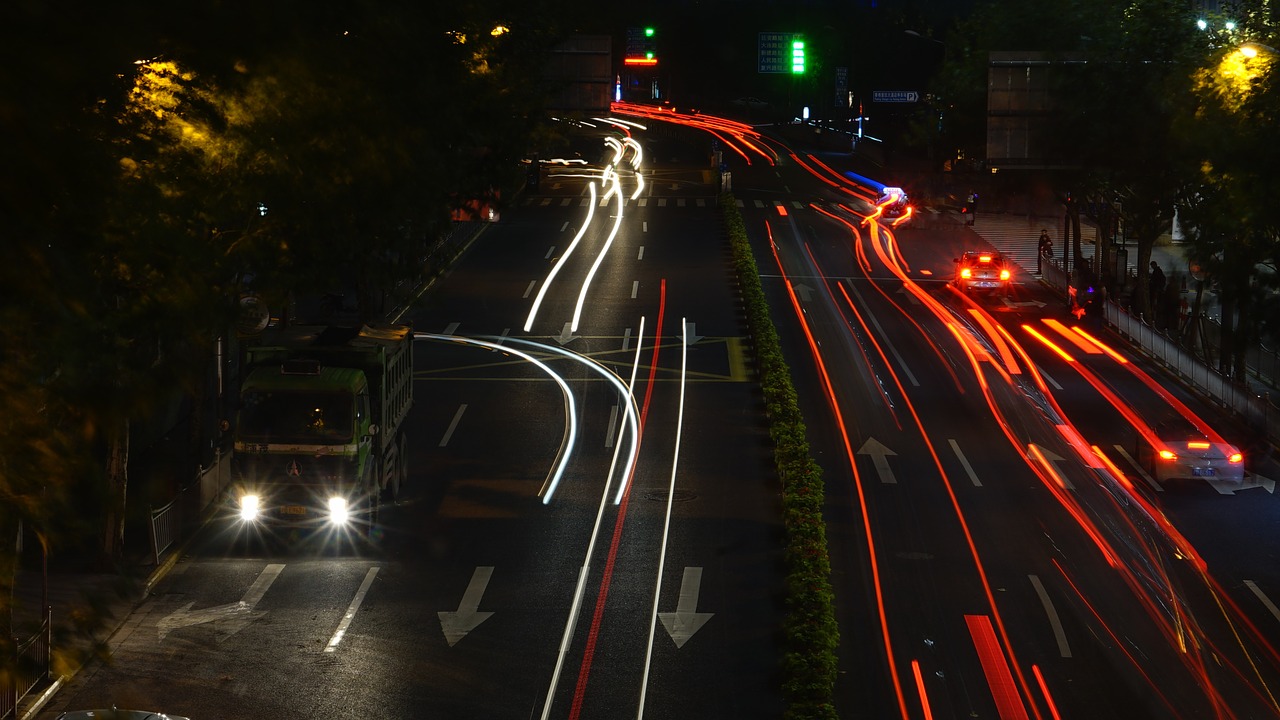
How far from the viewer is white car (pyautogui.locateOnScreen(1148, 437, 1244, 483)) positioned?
88.0 ft

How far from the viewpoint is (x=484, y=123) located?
31.4m

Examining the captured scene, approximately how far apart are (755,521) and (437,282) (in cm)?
2702

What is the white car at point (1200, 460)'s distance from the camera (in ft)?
88.0

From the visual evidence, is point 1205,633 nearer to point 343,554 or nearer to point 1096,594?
point 1096,594

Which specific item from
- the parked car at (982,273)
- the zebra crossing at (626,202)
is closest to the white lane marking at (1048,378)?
the parked car at (982,273)

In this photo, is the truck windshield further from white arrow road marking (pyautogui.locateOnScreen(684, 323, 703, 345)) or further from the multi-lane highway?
white arrow road marking (pyautogui.locateOnScreen(684, 323, 703, 345))

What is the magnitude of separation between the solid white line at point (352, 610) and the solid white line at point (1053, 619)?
987 centimetres

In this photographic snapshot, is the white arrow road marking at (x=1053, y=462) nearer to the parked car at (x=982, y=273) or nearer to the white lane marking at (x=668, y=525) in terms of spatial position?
the white lane marking at (x=668, y=525)

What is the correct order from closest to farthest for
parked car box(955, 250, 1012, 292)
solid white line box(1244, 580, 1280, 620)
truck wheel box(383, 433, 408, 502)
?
solid white line box(1244, 580, 1280, 620)
truck wheel box(383, 433, 408, 502)
parked car box(955, 250, 1012, 292)

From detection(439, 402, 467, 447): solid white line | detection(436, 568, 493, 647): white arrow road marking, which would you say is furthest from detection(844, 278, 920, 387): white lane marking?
detection(436, 568, 493, 647): white arrow road marking

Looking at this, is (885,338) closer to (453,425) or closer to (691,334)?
(691,334)

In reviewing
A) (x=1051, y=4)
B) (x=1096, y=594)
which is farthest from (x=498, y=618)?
(x=1051, y=4)

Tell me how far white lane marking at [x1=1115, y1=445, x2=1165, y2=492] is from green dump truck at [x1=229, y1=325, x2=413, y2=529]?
15.3 metres

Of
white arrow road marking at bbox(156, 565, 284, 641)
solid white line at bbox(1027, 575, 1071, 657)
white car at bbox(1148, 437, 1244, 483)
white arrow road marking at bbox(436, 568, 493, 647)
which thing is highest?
white car at bbox(1148, 437, 1244, 483)
